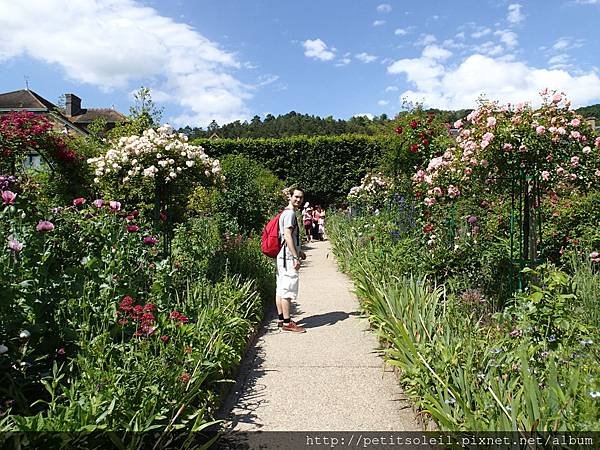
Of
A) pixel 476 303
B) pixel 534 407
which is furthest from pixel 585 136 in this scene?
pixel 534 407

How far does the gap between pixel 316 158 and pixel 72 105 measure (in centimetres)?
2845

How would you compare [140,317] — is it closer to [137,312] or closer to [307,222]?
[137,312]

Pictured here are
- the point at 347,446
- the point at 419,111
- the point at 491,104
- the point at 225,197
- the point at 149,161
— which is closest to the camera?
the point at 347,446

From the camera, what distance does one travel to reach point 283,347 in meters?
4.64

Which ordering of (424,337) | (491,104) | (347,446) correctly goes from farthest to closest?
1. (491,104)
2. (424,337)
3. (347,446)

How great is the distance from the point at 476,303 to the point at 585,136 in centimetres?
185

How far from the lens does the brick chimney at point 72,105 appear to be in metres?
39.5

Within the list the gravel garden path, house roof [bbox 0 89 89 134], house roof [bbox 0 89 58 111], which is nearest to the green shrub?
the gravel garden path

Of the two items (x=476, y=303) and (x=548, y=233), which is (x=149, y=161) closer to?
(x=476, y=303)

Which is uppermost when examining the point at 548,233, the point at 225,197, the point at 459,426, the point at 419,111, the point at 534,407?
the point at 419,111

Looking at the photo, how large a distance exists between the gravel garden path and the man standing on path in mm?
228

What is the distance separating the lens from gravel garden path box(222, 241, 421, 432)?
3.14m

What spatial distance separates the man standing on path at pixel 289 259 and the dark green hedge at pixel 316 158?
48.1 ft

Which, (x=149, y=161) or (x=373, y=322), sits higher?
(x=149, y=161)
